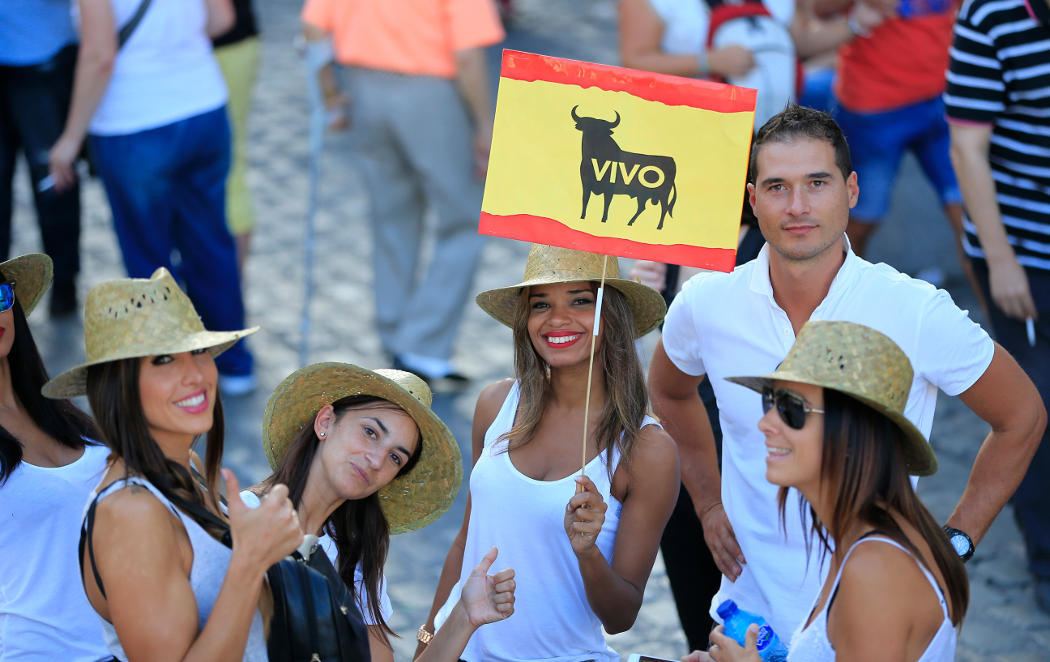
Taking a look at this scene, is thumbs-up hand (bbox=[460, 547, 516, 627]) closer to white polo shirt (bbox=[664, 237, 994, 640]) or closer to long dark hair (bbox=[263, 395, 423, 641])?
long dark hair (bbox=[263, 395, 423, 641])

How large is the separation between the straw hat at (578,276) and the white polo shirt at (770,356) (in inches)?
3.3

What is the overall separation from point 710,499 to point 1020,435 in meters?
0.86

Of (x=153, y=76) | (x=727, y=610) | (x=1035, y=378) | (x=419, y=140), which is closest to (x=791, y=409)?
(x=727, y=610)

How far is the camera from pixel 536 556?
10.5 feet

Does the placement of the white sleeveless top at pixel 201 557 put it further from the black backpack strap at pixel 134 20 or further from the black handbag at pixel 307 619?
the black backpack strap at pixel 134 20

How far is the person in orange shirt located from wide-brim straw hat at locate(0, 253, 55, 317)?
3046 mm

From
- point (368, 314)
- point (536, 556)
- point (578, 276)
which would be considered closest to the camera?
point (536, 556)

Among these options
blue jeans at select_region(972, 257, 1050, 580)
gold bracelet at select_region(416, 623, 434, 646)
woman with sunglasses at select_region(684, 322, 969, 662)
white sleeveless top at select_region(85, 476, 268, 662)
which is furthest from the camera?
blue jeans at select_region(972, 257, 1050, 580)

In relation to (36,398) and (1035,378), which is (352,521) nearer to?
(36,398)

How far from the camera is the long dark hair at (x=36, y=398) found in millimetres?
3178

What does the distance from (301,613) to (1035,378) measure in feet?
9.74

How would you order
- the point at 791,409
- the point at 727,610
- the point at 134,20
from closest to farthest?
the point at 791,409 → the point at 727,610 → the point at 134,20

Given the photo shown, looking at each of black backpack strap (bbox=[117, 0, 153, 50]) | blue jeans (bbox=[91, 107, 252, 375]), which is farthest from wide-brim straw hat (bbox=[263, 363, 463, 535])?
black backpack strap (bbox=[117, 0, 153, 50])

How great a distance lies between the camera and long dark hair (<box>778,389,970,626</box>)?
2.42 meters
